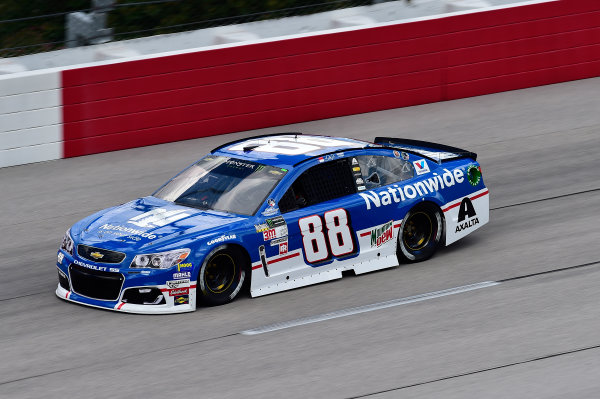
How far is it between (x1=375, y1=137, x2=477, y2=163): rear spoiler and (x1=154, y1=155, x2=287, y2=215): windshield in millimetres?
1802

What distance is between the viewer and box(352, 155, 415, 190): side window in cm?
1066

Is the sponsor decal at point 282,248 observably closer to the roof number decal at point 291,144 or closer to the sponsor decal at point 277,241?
the sponsor decal at point 277,241

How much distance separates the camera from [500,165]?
1496 centimetres

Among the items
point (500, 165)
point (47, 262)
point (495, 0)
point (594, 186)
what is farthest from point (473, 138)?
point (47, 262)

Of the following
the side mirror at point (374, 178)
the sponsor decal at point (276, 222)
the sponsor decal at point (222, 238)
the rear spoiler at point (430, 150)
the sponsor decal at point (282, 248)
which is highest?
the rear spoiler at point (430, 150)

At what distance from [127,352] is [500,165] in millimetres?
7970

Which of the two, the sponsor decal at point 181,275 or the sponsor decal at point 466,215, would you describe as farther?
the sponsor decal at point 466,215

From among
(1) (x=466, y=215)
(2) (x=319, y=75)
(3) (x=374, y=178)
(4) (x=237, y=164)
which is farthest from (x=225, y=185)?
(2) (x=319, y=75)

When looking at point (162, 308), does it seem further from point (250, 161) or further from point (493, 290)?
point (493, 290)

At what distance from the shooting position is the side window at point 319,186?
9984 mm

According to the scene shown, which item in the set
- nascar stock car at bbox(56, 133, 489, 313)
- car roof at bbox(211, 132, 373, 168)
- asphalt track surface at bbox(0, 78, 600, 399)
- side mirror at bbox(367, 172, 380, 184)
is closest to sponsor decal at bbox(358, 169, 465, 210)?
nascar stock car at bbox(56, 133, 489, 313)

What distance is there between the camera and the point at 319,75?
698 inches

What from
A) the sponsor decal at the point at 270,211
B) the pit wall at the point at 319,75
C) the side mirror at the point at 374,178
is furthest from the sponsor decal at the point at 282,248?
the pit wall at the point at 319,75

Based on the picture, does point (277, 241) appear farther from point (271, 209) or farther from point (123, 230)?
point (123, 230)
